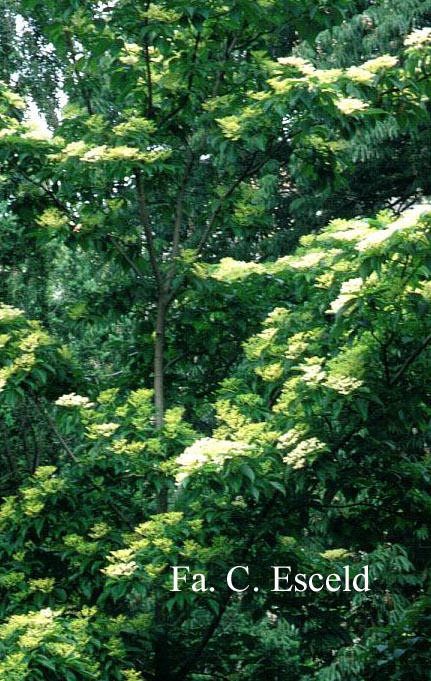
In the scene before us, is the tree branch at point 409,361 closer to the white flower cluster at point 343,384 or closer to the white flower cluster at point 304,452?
the white flower cluster at point 343,384

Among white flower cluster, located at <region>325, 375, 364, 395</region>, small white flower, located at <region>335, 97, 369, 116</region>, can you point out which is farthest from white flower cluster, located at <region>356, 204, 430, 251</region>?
small white flower, located at <region>335, 97, 369, 116</region>

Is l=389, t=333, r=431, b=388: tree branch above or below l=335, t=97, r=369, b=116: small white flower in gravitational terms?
below

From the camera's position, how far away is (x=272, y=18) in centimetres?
572

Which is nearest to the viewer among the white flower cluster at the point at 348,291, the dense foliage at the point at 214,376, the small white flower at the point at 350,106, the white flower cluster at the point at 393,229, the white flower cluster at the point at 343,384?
the white flower cluster at the point at 393,229

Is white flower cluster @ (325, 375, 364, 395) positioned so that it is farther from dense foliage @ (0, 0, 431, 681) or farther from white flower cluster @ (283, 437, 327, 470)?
white flower cluster @ (283, 437, 327, 470)

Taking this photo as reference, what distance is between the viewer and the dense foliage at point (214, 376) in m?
4.78

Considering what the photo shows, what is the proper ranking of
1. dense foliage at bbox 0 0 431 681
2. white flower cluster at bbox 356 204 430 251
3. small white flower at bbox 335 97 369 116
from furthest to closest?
small white flower at bbox 335 97 369 116, dense foliage at bbox 0 0 431 681, white flower cluster at bbox 356 204 430 251

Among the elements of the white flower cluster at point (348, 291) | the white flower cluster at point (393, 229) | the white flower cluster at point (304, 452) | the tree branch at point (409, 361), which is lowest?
the white flower cluster at point (304, 452)

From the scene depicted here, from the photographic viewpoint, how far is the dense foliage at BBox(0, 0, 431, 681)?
478cm

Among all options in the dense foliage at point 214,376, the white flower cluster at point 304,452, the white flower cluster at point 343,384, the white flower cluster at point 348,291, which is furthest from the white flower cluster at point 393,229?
the white flower cluster at point 304,452

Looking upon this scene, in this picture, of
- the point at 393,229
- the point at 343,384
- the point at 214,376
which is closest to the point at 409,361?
the point at 343,384

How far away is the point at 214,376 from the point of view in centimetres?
669

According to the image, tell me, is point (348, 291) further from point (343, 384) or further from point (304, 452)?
point (304, 452)

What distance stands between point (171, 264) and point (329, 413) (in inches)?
68.4
